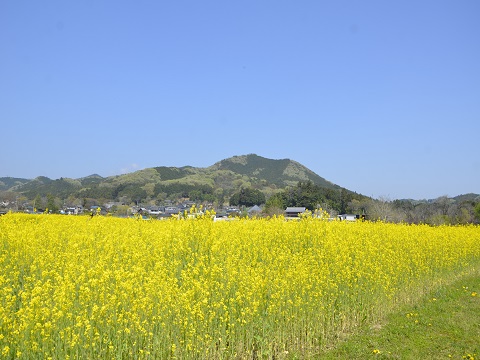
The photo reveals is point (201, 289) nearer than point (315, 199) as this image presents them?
Yes

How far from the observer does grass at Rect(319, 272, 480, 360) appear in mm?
6781

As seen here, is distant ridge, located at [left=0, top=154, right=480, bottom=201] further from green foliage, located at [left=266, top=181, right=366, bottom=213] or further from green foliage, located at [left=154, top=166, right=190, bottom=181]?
green foliage, located at [left=266, top=181, right=366, bottom=213]

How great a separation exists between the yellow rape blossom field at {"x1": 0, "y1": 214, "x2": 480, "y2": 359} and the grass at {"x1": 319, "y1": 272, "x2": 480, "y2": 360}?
17.4 inches

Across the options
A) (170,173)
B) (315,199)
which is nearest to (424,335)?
(315,199)

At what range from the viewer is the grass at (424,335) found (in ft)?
22.2

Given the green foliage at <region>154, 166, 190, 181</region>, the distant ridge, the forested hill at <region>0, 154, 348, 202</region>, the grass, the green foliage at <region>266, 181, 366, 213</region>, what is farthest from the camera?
the green foliage at <region>154, 166, 190, 181</region>

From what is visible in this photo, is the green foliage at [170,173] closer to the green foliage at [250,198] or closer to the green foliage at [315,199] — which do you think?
the green foliage at [250,198]

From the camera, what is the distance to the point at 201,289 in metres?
5.72

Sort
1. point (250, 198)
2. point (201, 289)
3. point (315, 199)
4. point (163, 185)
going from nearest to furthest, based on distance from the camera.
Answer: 1. point (201, 289)
2. point (315, 199)
3. point (250, 198)
4. point (163, 185)

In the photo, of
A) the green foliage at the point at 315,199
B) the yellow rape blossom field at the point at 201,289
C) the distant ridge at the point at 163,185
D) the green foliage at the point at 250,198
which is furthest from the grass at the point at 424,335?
the green foliage at the point at 250,198

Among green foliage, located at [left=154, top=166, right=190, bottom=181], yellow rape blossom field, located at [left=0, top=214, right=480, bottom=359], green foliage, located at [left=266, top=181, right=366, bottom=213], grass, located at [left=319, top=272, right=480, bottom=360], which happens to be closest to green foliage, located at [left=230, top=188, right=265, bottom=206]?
green foliage, located at [left=266, top=181, right=366, bottom=213]

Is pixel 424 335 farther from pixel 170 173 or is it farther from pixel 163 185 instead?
pixel 170 173

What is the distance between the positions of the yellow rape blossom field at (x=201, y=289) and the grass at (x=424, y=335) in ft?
1.45

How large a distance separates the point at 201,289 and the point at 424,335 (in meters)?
5.06
